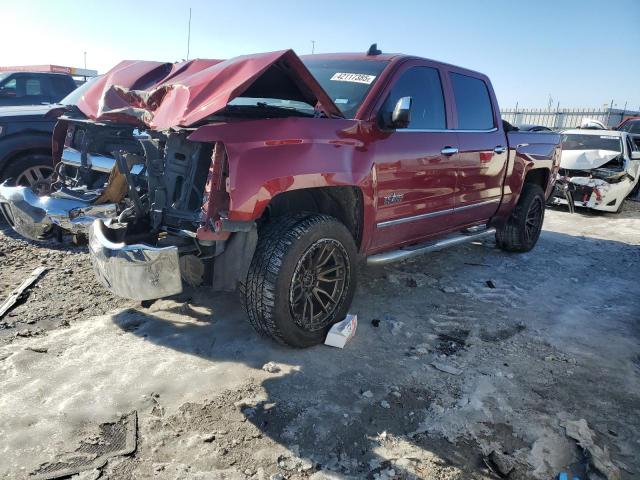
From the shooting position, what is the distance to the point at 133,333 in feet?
10.9

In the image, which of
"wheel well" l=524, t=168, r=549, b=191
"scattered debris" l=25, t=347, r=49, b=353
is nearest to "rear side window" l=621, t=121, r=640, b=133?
"wheel well" l=524, t=168, r=549, b=191

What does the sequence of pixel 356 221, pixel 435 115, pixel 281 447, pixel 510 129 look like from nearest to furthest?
pixel 281 447, pixel 356 221, pixel 435 115, pixel 510 129

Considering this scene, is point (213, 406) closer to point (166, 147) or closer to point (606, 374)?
point (166, 147)

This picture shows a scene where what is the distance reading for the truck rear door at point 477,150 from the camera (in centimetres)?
443

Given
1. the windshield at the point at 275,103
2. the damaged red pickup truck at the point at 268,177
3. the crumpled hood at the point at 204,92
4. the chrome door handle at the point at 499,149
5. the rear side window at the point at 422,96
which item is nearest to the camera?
the damaged red pickup truck at the point at 268,177

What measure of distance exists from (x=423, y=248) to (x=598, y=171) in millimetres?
7471

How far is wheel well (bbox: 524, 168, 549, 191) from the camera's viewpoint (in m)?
6.21

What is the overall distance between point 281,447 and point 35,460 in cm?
109

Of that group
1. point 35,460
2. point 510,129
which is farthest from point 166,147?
point 510,129

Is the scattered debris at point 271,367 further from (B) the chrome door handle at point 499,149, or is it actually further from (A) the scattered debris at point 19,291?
(B) the chrome door handle at point 499,149

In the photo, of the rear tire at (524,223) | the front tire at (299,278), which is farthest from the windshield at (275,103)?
the rear tire at (524,223)

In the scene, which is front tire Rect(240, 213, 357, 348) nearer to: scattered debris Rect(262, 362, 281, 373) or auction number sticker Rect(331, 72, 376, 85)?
scattered debris Rect(262, 362, 281, 373)

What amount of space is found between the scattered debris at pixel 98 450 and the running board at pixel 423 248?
2001mm

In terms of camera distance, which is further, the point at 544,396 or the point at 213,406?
the point at 544,396
